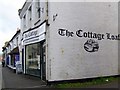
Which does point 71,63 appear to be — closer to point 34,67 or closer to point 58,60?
point 58,60

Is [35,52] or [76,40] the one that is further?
[35,52]

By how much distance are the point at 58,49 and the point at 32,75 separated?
611 centimetres

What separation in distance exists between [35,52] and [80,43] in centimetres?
478

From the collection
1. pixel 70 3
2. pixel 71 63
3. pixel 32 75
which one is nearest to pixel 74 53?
pixel 71 63

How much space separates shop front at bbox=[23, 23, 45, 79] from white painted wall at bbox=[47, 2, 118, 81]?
1.22 m

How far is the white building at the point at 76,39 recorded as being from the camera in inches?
602

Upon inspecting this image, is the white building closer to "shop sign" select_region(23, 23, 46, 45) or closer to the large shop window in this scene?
"shop sign" select_region(23, 23, 46, 45)

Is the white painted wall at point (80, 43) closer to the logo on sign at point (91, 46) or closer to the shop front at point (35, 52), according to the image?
the logo on sign at point (91, 46)

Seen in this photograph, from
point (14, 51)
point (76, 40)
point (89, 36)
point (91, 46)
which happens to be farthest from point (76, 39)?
point (14, 51)

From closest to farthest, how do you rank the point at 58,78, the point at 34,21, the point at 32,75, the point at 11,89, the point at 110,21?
the point at 11,89
the point at 58,78
the point at 110,21
the point at 34,21
the point at 32,75

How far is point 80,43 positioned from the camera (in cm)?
1612

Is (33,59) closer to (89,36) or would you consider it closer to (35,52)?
(35,52)

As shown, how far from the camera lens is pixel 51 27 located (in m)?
15.2

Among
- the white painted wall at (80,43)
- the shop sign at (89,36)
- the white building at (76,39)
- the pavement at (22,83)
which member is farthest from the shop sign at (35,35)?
the pavement at (22,83)
